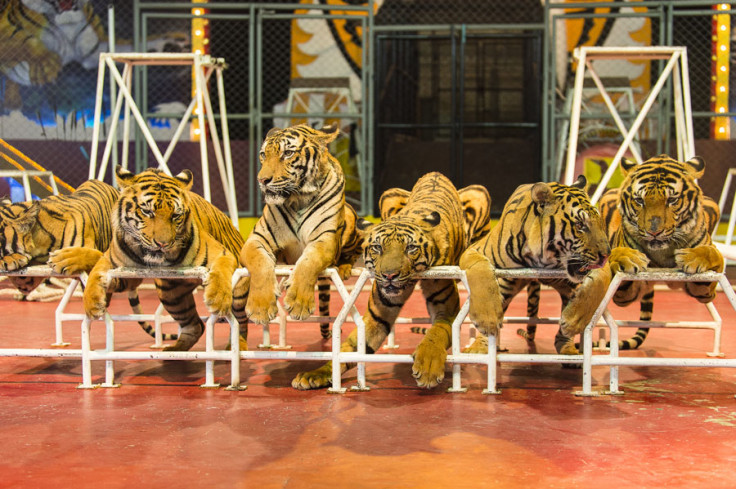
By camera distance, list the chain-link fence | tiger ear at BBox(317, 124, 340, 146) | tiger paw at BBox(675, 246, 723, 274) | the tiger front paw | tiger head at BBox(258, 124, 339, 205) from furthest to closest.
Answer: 1. the chain-link fence
2. tiger ear at BBox(317, 124, 340, 146)
3. tiger head at BBox(258, 124, 339, 205)
4. the tiger front paw
5. tiger paw at BBox(675, 246, 723, 274)

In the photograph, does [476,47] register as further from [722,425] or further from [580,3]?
[722,425]

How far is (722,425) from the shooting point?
3.25 metres

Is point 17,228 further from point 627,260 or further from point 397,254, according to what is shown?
point 627,260

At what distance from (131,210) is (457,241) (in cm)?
166

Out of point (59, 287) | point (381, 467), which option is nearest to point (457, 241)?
point (381, 467)

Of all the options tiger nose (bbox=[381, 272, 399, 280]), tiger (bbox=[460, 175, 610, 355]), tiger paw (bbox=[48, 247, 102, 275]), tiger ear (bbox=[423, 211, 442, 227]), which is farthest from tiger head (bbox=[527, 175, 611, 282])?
tiger paw (bbox=[48, 247, 102, 275])

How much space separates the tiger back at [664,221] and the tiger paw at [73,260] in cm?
256

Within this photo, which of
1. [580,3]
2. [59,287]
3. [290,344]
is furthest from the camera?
[580,3]

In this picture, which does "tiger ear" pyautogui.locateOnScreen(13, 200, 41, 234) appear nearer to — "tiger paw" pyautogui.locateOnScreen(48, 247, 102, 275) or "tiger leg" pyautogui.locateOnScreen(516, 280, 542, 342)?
"tiger paw" pyautogui.locateOnScreen(48, 247, 102, 275)

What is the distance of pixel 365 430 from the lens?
3.17 meters

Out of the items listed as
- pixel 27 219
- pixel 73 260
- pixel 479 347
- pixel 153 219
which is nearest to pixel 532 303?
pixel 479 347

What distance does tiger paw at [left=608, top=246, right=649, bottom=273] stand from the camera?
12.3 ft

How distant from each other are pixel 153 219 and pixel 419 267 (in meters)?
1.24

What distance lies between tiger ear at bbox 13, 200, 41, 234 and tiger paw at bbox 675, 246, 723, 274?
3.24m
